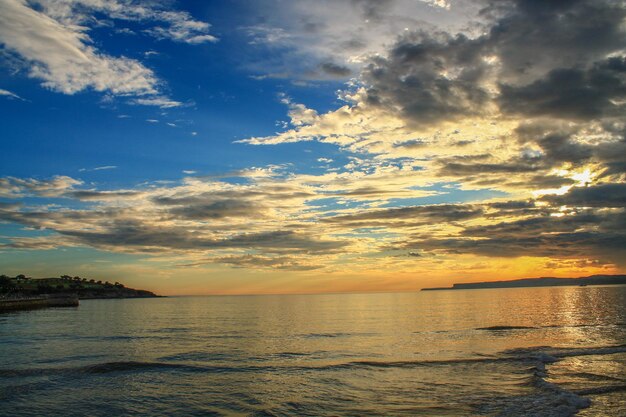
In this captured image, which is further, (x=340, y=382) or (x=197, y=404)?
(x=340, y=382)

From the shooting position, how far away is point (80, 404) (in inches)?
979

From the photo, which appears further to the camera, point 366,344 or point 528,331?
point 528,331

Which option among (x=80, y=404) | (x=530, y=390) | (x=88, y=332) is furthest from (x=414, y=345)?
(x=88, y=332)

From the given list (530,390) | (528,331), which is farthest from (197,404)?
(528,331)

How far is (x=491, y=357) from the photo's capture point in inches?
1571

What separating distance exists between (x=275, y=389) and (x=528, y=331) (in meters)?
47.3

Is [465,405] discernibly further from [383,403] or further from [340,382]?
[340,382]

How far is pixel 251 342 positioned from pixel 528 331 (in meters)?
38.8

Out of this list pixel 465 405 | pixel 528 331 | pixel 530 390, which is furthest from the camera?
pixel 528 331

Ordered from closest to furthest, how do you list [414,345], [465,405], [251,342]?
[465,405] → [414,345] → [251,342]

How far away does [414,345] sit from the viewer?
48.8 m

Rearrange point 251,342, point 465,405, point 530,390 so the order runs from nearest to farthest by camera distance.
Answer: point 465,405 → point 530,390 → point 251,342

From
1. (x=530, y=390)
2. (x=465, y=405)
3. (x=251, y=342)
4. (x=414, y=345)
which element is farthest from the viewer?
(x=251, y=342)

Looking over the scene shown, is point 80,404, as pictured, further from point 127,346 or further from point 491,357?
point 491,357
